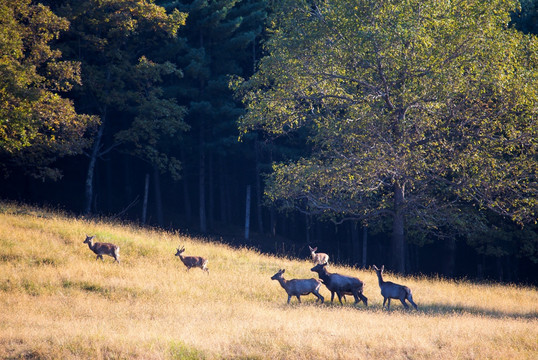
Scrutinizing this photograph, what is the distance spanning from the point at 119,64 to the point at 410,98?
16.2 meters

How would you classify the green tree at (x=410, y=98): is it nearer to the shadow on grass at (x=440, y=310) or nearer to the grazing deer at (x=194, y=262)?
the shadow on grass at (x=440, y=310)

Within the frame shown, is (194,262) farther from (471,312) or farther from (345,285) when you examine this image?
(471,312)

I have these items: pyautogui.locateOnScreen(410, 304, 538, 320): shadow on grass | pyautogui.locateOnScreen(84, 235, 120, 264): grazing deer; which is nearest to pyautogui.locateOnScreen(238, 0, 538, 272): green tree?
pyautogui.locateOnScreen(410, 304, 538, 320): shadow on grass

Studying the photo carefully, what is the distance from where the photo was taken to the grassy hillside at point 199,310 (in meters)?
10.8

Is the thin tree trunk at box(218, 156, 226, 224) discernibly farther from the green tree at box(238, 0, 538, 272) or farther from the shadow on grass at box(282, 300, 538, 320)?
the shadow on grass at box(282, 300, 538, 320)

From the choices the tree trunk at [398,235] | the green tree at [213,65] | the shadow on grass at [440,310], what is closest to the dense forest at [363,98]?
the tree trunk at [398,235]

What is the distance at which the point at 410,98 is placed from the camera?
20.7m

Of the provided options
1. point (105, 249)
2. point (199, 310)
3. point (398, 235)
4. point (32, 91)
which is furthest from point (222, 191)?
point (199, 310)

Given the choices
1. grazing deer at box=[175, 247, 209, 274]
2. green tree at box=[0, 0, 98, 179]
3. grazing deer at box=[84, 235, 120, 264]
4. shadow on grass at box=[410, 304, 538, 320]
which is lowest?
shadow on grass at box=[410, 304, 538, 320]

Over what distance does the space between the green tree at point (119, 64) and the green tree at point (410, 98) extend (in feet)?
25.9

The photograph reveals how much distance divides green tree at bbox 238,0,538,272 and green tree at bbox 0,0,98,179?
8.30m

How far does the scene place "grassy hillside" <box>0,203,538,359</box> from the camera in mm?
10773

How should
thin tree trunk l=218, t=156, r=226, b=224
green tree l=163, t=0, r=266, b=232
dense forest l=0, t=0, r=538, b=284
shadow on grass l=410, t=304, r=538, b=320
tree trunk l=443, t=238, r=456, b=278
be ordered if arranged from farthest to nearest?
thin tree trunk l=218, t=156, r=226, b=224, green tree l=163, t=0, r=266, b=232, tree trunk l=443, t=238, r=456, b=278, dense forest l=0, t=0, r=538, b=284, shadow on grass l=410, t=304, r=538, b=320

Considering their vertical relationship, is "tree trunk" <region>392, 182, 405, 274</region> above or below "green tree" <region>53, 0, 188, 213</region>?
below
